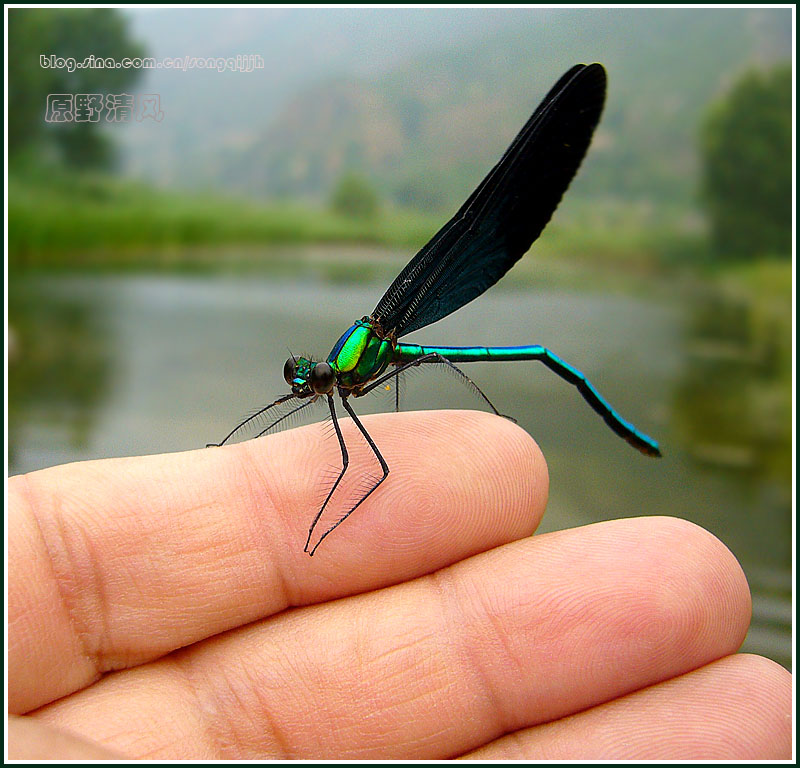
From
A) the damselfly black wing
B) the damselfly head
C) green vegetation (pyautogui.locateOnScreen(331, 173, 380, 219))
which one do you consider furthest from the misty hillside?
the damselfly head

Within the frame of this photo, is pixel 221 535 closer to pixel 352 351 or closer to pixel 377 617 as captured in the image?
pixel 377 617

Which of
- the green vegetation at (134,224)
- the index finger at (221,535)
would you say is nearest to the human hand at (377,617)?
Answer: the index finger at (221,535)

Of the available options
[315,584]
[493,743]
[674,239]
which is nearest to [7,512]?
[315,584]

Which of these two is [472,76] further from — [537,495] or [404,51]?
[537,495]

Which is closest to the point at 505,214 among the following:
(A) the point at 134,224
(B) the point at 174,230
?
(B) the point at 174,230

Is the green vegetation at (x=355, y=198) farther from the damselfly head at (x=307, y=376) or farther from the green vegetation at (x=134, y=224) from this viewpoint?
the damselfly head at (x=307, y=376)

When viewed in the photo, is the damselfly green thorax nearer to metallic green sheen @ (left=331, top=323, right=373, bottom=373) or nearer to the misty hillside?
metallic green sheen @ (left=331, top=323, right=373, bottom=373)
